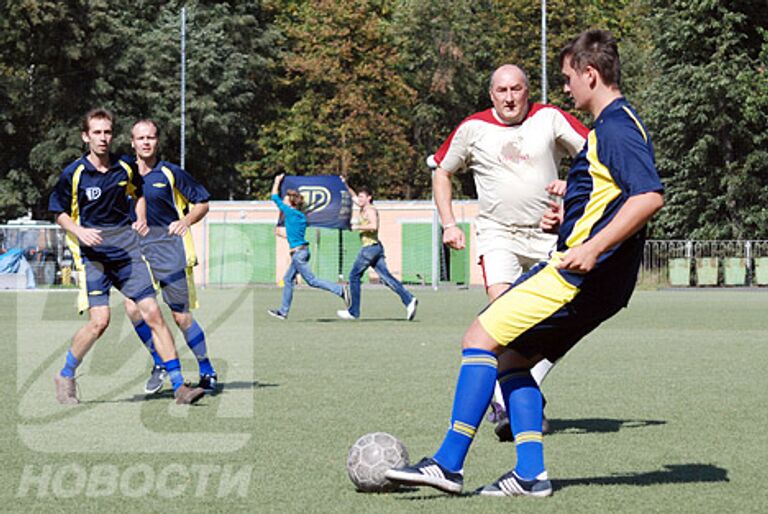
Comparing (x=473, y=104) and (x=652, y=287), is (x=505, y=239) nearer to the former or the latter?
(x=652, y=287)

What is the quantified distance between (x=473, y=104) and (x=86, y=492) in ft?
188

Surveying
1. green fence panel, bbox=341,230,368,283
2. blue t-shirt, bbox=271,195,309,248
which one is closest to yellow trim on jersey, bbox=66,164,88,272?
blue t-shirt, bbox=271,195,309,248

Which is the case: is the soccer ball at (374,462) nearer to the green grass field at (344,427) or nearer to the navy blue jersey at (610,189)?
the green grass field at (344,427)

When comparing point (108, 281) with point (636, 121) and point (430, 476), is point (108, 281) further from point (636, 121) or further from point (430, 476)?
point (636, 121)

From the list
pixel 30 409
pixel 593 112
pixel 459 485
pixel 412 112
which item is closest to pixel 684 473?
pixel 459 485

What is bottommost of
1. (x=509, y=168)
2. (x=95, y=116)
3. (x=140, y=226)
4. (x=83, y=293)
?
(x=83, y=293)

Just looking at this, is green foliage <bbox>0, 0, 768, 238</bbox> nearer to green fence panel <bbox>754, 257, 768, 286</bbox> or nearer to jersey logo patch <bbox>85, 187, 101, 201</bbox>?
green fence panel <bbox>754, 257, 768, 286</bbox>

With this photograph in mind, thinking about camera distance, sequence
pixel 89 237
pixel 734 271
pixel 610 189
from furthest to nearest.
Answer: pixel 734 271
pixel 89 237
pixel 610 189

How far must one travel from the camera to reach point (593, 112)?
6445mm

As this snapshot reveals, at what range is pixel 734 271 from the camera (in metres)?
44.5

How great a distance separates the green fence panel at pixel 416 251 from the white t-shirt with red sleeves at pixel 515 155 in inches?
1464

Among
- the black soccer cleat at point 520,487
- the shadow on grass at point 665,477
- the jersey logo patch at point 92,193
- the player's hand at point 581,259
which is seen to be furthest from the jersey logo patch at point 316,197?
the player's hand at point 581,259

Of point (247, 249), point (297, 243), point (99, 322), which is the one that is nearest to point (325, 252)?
point (247, 249)

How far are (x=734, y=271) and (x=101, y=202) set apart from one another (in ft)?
119
